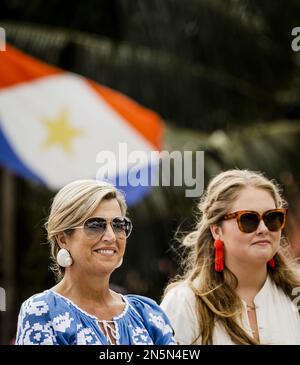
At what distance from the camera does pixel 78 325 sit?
3.63 m

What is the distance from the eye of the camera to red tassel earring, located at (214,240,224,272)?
4406mm

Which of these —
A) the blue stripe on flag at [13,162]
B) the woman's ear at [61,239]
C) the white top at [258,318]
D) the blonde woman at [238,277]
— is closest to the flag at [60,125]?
the blue stripe on flag at [13,162]

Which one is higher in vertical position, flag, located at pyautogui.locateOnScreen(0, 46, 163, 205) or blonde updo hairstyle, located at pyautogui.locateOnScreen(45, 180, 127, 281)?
flag, located at pyautogui.locateOnScreen(0, 46, 163, 205)

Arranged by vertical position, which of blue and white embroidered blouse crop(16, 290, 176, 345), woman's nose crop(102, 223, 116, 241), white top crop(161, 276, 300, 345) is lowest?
blue and white embroidered blouse crop(16, 290, 176, 345)

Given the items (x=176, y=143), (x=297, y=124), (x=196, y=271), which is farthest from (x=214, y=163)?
(x=196, y=271)

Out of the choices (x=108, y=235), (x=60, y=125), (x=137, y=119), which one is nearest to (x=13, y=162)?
(x=60, y=125)

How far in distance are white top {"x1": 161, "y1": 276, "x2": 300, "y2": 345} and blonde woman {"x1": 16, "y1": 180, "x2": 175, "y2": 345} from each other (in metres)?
0.41

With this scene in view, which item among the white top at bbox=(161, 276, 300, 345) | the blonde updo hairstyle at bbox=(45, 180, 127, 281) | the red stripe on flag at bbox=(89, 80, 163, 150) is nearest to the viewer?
the blonde updo hairstyle at bbox=(45, 180, 127, 281)

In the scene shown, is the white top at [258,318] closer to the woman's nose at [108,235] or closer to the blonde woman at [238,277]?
the blonde woman at [238,277]

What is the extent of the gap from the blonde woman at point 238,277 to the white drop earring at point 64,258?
67 centimetres

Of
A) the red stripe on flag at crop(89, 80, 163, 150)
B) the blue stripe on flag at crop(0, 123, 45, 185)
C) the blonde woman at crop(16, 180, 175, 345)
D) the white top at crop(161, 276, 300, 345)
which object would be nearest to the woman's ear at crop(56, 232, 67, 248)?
the blonde woman at crop(16, 180, 175, 345)

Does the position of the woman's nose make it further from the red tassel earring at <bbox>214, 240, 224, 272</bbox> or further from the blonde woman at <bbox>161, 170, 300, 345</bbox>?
the red tassel earring at <bbox>214, 240, 224, 272</bbox>

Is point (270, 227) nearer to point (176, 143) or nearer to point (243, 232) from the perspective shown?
point (243, 232)

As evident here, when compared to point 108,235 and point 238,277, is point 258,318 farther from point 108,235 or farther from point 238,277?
point 108,235
